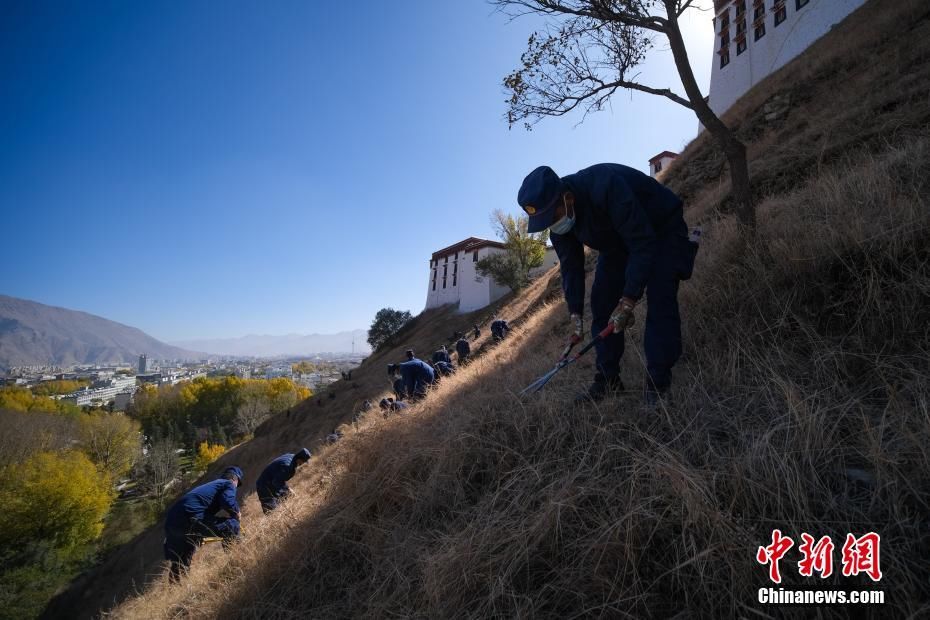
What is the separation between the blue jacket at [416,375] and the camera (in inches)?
283

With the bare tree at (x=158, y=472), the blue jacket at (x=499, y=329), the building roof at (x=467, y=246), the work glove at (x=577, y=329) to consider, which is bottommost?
the bare tree at (x=158, y=472)

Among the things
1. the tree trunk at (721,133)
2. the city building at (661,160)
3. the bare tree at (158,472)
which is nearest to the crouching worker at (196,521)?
the tree trunk at (721,133)

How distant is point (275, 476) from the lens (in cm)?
615

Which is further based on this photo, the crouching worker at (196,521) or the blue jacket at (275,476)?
the blue jacket at (275,476)

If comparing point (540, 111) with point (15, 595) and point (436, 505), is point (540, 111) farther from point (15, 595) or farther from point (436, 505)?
point (15, 595)

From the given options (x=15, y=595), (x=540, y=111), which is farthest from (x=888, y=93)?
(x=15, y=595)

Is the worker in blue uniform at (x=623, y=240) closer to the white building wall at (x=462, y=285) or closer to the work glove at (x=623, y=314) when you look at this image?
the work glove at (x=623, y=314)

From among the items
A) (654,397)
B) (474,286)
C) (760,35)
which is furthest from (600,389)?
(474,286)

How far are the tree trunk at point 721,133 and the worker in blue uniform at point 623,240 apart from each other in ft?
5.10

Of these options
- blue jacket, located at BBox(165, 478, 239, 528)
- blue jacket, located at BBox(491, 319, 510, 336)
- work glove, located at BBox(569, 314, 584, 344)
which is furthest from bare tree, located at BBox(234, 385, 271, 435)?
work glove, located at BBox(569, 314, 584, 344)

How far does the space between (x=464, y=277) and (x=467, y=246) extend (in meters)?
3.22

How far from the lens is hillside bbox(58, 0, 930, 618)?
1.14 meters

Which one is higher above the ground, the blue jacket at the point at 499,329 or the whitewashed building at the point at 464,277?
the whitewashed building at the point at 464,277

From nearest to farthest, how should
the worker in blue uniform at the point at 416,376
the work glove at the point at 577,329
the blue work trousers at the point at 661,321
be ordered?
the blue work trousers at the point at 661,321, the work glove at the point at 577,329, the worker in blue uniform at the point at 416,376
